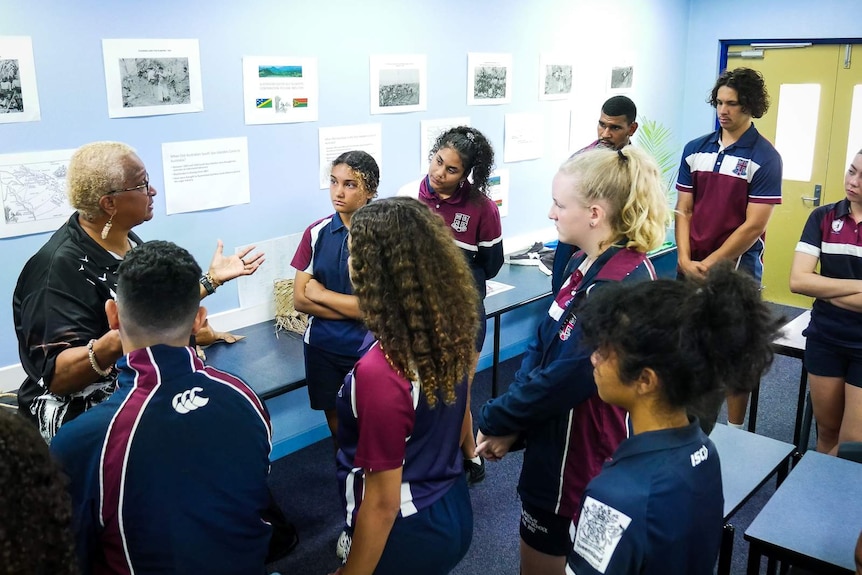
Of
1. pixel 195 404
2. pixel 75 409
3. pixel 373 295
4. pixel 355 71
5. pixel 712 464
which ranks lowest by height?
pixel 75 409

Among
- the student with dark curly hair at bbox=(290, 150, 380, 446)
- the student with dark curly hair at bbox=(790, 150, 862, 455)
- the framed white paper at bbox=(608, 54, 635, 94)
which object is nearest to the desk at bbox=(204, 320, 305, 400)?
the student with dark curly hair at bbox=(290, 150, 380, 446)

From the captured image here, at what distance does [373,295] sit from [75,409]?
99cm

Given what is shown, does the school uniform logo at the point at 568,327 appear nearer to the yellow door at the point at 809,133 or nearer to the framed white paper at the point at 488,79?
the framed white paper at the point at 488,79

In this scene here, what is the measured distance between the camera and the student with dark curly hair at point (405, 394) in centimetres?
157

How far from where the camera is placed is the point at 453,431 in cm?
173

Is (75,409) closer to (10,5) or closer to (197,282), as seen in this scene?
(197,282)

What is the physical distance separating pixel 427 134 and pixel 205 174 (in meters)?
1.37

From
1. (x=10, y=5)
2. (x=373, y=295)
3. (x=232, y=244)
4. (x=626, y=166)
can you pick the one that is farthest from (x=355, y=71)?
(x=373, y=295)

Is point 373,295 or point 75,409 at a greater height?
point 373,295

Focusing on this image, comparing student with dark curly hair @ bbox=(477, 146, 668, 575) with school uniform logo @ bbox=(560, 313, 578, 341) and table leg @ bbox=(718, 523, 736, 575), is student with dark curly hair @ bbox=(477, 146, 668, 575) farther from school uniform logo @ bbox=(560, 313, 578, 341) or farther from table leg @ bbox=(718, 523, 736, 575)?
table leg @ bbox=(718, 523, 736, 575)

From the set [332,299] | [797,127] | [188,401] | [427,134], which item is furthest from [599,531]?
[797,127]

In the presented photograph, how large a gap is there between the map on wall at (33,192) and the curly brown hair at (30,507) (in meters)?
1.92

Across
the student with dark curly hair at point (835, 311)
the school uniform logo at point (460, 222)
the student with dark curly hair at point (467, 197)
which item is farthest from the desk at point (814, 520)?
the school uniform logo at point (460, 222)

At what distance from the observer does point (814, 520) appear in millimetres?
2031
